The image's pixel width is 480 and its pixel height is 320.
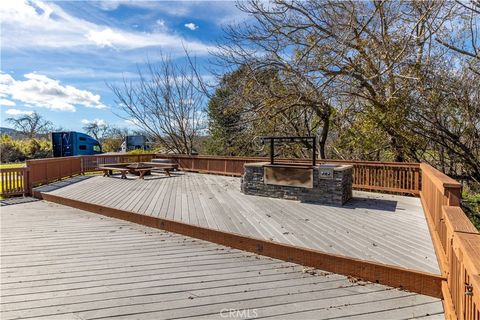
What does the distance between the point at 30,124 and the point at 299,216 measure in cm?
4195

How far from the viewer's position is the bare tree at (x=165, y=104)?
55.8 ft

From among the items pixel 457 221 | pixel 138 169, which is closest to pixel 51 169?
pixel 138 169

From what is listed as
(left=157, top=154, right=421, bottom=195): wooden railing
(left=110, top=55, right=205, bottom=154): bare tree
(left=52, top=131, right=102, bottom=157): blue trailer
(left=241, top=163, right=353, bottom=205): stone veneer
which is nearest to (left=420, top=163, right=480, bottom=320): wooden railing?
(left=241, top=163, right=353, bottom=205): stone veneer

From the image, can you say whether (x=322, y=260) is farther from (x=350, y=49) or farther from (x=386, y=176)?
(x=350, y=49)

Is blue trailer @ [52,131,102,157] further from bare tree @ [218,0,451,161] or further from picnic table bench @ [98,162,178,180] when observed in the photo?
bare tree @ [218,0,451,161]

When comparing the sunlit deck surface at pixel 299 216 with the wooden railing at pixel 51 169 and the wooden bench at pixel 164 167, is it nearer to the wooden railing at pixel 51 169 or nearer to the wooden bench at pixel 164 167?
the wooden railing at pixel 51 169

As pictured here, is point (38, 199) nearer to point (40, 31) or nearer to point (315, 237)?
point (40, 31)

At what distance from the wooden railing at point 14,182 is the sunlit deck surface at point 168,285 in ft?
14.7

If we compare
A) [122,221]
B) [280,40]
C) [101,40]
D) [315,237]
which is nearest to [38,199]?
[122,221]

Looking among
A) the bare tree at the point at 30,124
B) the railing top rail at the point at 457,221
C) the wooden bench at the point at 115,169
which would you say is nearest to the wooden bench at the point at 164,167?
the wooden bench at the point at 115,169

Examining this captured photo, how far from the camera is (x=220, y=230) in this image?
14.2 feet

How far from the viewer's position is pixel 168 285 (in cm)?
288

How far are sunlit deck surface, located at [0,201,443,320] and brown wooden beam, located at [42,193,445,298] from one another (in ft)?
0.30

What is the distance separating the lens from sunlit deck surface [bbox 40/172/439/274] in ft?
11.9
